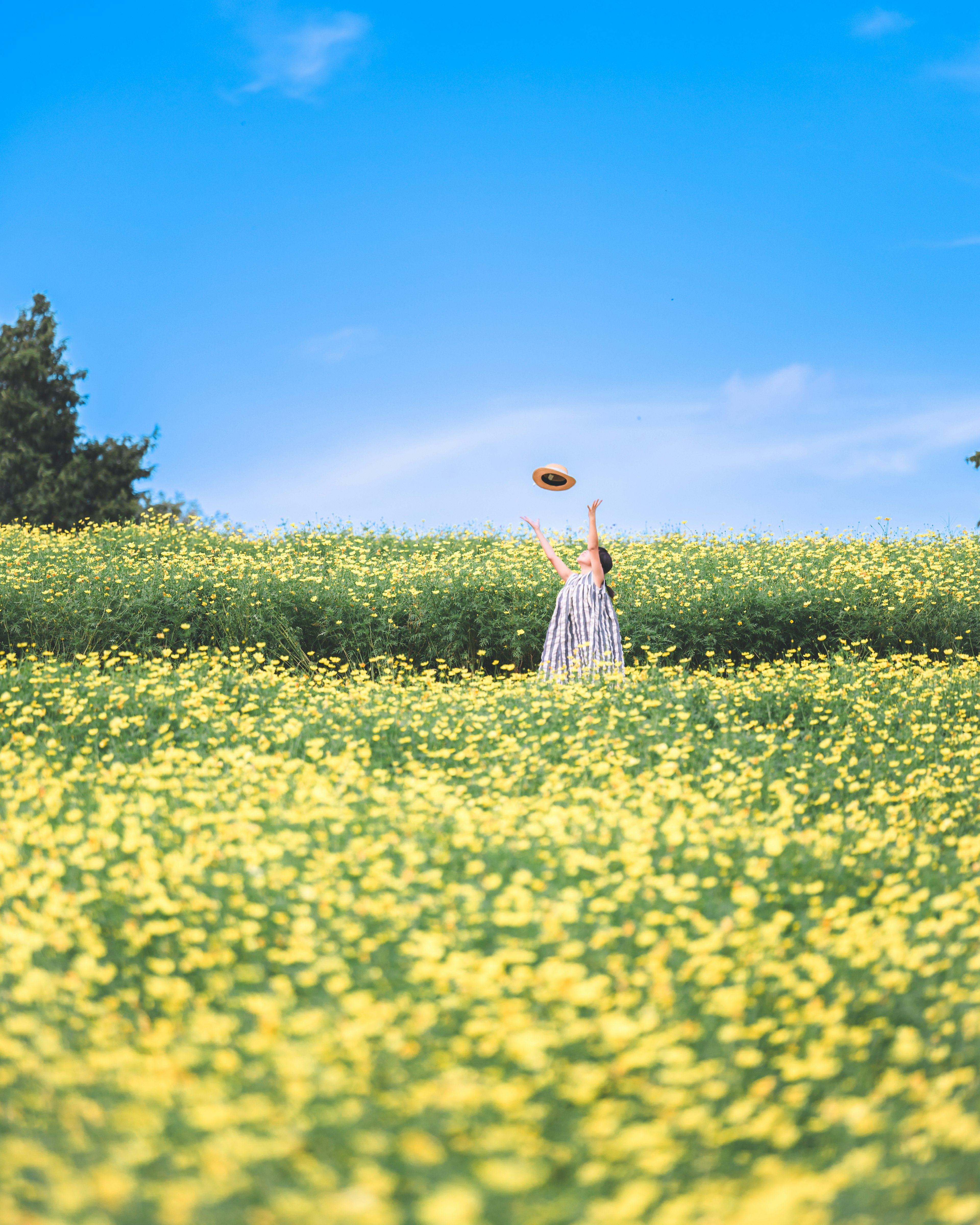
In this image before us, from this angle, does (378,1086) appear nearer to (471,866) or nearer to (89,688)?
(471,866)

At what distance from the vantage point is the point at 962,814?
7.11 m

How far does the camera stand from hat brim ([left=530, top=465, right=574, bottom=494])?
403 inches

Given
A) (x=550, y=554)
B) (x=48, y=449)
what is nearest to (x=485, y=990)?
(x=550, y=554)

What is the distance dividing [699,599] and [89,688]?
304 inches

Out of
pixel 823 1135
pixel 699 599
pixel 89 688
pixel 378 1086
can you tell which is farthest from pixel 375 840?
pixel 699 599

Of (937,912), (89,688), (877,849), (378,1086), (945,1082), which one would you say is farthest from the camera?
(89,688)

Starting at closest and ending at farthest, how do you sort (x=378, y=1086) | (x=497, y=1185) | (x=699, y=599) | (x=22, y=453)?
1. (x=497, y=1185)
2. (x=378, y=1086)
3. (x=699, y=599)
4. (x=22, y=453)

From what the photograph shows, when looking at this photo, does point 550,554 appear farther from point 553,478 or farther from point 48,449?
point 48,449

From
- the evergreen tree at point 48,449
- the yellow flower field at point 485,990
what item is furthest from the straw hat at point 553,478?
the evergreen tree at point 48,449

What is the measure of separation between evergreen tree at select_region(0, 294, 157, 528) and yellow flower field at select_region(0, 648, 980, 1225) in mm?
22774

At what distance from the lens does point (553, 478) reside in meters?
10.3

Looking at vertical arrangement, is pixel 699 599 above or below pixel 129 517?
below

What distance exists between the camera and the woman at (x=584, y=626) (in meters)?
10.0

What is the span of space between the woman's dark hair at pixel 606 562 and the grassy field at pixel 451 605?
232cm
